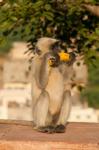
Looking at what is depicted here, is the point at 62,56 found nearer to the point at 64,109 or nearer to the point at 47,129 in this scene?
the point at 64,109

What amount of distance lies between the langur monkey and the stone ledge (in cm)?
12

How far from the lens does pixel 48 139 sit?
4.92m

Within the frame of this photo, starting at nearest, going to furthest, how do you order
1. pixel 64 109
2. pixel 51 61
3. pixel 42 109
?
pixel 51 61 → pixel 42 109 → pixel 64 109

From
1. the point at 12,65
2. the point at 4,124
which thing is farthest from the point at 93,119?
the point at 12,65

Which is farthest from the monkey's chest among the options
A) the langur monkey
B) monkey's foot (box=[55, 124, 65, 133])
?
monkey's foot (box=[55, 124, 65, 133])

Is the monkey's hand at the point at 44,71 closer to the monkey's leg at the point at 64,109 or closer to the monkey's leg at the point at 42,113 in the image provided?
the monkey's leg at the point at 42,113

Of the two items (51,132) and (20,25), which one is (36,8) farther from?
(51,132)

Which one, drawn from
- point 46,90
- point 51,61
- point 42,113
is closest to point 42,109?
point 42,113

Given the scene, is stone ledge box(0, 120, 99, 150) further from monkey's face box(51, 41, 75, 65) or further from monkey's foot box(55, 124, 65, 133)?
monkey's face box(51, 41, 75, 65)

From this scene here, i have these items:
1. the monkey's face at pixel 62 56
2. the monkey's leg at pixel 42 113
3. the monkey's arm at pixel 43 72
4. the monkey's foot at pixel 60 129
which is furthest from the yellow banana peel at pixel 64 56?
the monkey's foot at pixel 60 129

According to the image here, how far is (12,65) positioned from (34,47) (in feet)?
41.4

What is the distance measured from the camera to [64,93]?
539 centimetres

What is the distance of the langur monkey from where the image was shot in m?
5.18

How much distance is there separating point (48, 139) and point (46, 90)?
1.61 ft
